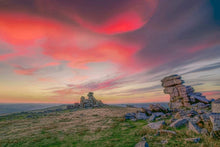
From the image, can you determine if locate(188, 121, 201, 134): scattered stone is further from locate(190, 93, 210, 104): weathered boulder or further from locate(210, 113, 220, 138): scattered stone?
locate(190, 93, 210, 104): weathered boulder

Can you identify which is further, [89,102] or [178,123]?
[89,102]

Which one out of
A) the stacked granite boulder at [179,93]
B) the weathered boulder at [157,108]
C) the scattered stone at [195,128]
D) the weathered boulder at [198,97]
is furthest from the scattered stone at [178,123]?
the weathered boulder at [198,97]

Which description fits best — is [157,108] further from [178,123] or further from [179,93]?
[179,93]

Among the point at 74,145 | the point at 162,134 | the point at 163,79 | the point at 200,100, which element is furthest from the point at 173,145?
the point at 163,79

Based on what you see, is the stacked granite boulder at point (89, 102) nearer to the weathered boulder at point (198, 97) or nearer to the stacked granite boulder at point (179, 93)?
the stacked granite boulder at point (179, 93)

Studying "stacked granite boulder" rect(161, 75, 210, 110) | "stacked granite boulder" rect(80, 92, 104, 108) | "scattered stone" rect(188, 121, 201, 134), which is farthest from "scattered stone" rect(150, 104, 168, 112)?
"stacked granite boulder" rect(80, 92, 104, 108)

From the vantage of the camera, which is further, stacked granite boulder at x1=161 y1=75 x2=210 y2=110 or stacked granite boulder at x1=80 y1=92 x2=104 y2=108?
stacked granite boulder at x1=80 y1=92 x2=104 y2=108

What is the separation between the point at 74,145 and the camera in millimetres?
12281

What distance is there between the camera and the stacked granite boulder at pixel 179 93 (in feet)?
116

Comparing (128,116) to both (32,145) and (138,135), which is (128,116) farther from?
(32,145)

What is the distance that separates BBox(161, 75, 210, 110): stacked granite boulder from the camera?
35.4m

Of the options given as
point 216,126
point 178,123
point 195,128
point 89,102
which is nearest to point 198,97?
point 178,123

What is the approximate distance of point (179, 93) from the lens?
38812 mm

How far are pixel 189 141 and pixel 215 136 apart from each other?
7.70 ft
